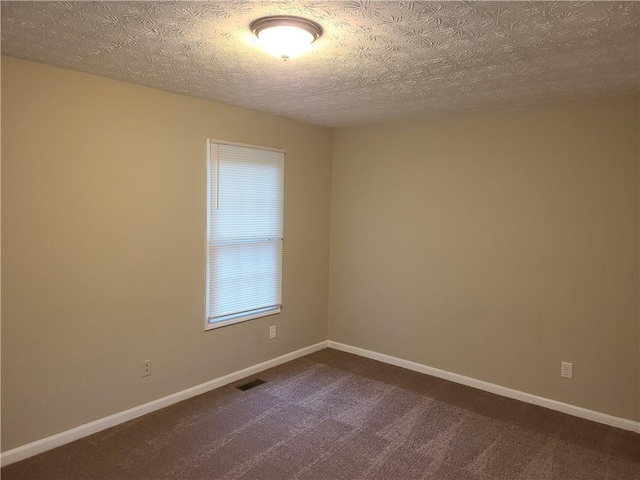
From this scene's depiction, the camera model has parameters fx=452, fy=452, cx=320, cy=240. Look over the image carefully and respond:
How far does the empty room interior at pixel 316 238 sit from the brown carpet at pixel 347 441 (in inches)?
0.8

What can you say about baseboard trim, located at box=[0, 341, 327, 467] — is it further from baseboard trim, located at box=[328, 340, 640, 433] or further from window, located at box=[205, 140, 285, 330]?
baseboard trim, located at box=[328, 340, 640, 433]

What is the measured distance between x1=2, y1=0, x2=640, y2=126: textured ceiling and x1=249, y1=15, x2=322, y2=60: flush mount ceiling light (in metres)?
0.05

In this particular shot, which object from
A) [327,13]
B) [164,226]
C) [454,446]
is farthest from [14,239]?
[454,446]

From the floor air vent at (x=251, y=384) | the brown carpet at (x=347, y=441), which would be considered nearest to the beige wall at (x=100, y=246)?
A: the floor air vent at (x=251, y=384)

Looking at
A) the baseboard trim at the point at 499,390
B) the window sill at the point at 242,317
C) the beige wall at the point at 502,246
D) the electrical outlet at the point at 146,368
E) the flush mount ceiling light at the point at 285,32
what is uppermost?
the flush mount ceiling light at the point at 285,32

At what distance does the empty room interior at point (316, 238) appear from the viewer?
7.38 feet

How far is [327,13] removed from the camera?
183cm

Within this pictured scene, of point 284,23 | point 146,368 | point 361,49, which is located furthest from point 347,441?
point 284,23

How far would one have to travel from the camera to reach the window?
3.62 meters

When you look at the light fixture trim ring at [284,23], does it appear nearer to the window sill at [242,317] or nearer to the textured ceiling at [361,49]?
the textured ceiling at [361,49]

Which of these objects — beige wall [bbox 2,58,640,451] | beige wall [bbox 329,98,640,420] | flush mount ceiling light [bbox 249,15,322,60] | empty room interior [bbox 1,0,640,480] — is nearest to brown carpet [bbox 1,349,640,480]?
empty room interior [bbox 1,0,640,480]

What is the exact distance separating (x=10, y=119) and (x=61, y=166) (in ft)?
1.16

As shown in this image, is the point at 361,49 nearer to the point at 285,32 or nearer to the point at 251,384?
the point at 285,32

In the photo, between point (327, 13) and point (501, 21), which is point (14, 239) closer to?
point (327, 13)
